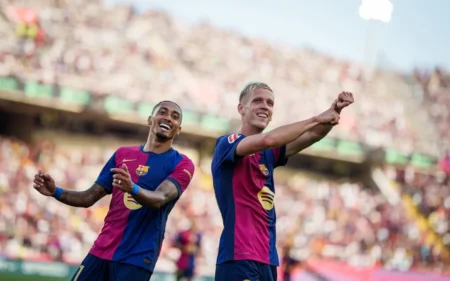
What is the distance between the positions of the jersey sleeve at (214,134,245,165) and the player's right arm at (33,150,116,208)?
3.76ft

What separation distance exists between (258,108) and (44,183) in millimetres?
1739

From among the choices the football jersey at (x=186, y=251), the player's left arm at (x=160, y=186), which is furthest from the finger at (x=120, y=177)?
the football jersey at (x=186, y=251)

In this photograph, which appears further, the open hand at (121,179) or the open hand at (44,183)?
the open hand at (44,183)

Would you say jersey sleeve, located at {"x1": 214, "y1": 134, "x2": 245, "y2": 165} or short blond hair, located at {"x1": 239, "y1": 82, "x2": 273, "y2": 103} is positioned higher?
short blond hair, located at {"x1": 239, "y1": 82, "x2": 273, "y2": 103}

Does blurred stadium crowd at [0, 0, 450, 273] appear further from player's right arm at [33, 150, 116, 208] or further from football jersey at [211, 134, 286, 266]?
football jersey at [211, 134, 286, 266]

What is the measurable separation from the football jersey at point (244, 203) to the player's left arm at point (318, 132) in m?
0.26

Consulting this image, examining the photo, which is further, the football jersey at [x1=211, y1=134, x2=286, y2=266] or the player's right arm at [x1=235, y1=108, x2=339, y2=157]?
the football jersey at [x1=211, y1=134, x2=286, y2=266]

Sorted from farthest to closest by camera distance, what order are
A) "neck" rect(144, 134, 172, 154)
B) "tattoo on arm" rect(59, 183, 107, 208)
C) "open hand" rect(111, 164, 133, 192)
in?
"neck" rect(144, 134, 172, 154), "tattoo on arm" rect(59, 183, 107, 208), "open hand" rect(111, 164, 133, 192)

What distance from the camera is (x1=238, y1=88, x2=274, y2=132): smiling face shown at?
4.87 meters

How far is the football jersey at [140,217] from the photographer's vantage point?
5145mm

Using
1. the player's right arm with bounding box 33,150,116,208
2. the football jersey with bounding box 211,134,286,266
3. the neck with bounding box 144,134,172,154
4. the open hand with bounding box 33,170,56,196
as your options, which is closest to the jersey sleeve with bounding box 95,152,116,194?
the player's right arm with bounding box 33,150,116,208

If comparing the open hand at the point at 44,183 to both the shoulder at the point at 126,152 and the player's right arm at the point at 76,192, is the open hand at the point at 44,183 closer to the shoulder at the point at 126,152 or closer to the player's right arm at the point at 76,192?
the player's right arm at the point at 76,192

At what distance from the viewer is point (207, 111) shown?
25.9 meters

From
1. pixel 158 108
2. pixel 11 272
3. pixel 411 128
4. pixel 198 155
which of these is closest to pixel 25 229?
pixel 11 272
